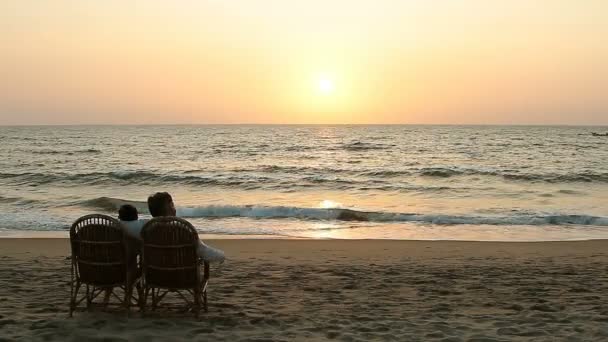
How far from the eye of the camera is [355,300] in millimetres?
6637

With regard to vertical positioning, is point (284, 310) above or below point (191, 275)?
below

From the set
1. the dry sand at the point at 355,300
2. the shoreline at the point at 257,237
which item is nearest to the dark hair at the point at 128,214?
the dry sand at the point at 355,300

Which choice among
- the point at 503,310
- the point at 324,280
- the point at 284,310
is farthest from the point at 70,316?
the point at 503,310

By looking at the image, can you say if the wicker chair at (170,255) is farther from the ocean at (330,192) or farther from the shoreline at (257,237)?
the ocean at (330,192)

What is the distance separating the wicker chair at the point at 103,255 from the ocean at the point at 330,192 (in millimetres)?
8452

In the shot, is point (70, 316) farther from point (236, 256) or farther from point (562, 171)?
point (562, 171)

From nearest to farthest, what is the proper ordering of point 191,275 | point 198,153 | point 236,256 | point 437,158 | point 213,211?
1. point 191,275
2. point 236,256
3. point 213,211
4. point 437,158
5. point 198,153

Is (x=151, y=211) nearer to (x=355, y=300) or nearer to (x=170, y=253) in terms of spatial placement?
(x=170, y=253)

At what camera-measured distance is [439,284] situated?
24.7 ft

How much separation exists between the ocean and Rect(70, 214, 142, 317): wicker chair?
845 centimetres

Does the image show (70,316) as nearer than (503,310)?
Yes

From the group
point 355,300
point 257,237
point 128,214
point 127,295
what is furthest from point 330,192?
point 127,295

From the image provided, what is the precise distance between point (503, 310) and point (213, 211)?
1383 cm

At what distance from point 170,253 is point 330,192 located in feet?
Answer: 67.5
